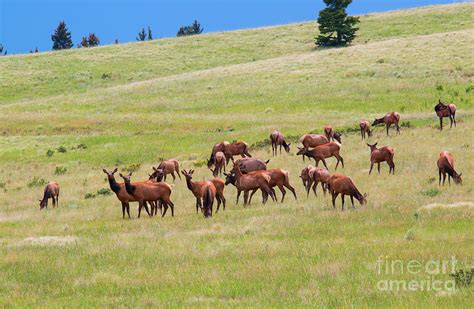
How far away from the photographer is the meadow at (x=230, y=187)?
40.5 ft

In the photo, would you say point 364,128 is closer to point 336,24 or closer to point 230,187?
point 230,187

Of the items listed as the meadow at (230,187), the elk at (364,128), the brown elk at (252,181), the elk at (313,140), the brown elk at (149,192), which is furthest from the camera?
the elk at (364,128)

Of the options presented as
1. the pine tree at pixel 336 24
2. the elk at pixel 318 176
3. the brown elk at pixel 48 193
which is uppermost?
the pine tree at pixel 336 24

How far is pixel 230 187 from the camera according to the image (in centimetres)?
2786

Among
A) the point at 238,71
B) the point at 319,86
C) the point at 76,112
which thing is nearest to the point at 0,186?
the point at 76,112

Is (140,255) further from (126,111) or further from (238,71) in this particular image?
(238,71)

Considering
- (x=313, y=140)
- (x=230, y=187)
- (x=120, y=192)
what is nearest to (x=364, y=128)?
(x=313, y=140)

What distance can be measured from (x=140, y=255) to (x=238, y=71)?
2639 inches

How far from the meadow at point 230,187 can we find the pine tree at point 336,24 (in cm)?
356

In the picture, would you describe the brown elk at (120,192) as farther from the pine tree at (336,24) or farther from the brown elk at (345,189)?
the pine tree at (336,24)

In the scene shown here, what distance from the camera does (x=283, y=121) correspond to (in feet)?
167

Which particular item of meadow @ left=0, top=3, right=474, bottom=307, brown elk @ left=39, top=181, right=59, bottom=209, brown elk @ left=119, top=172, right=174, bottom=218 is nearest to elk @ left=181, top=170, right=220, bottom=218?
meadow @ left=0, top=3, right=474, bottom=307

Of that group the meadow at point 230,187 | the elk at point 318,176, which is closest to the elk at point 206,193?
the meadow at point 230,187

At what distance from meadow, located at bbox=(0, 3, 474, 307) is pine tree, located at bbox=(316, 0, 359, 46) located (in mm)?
3559
